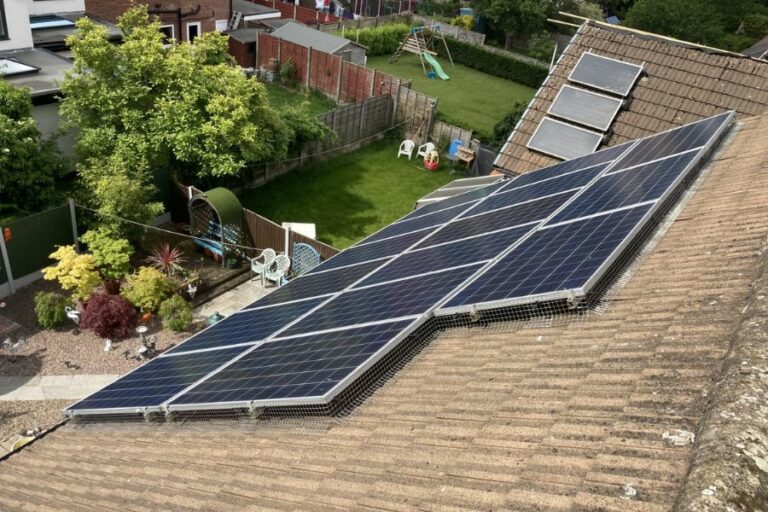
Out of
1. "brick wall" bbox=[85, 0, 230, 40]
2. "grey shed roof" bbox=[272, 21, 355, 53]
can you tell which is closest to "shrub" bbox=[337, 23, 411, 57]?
"grey shed roof" bbox=[272, 21, 355, 53]

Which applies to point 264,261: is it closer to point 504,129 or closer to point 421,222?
point 421,222

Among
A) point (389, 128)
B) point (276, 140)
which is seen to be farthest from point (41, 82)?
point (389, 128)

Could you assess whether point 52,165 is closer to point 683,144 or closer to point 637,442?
point 683,144

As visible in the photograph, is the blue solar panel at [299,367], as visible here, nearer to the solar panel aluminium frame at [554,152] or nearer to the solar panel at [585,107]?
the solar panel aluminium frame at [554,152]

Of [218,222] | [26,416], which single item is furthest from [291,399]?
[218,222]

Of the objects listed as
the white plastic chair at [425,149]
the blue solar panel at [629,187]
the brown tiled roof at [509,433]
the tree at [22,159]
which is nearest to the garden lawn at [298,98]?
the white plastic chair at [425,149]

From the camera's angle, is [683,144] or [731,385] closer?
[731,385]
